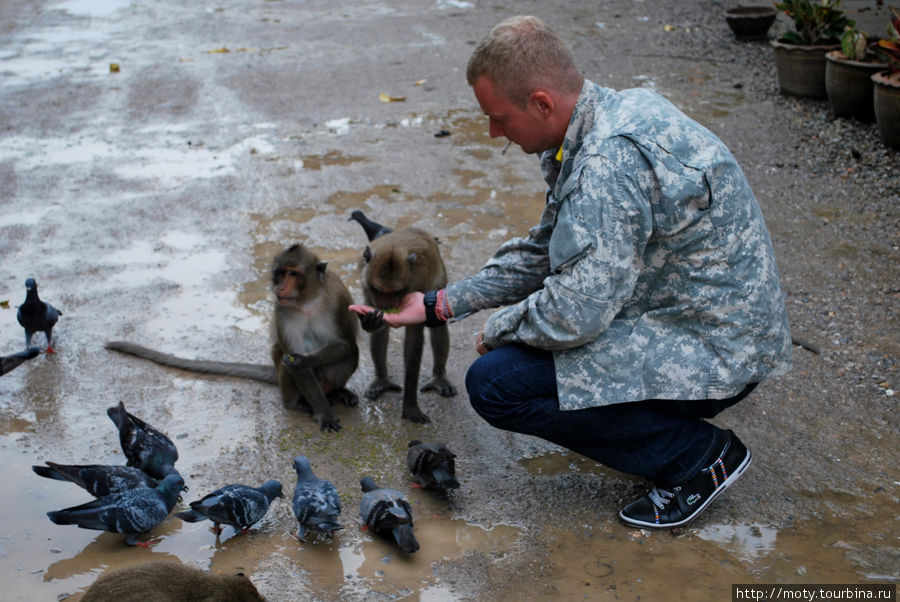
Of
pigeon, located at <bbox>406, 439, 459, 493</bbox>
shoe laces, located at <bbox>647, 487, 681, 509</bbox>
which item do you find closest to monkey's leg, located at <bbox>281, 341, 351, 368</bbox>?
pigeon, located at <bbox>406, 439, 459, 493</bbox>

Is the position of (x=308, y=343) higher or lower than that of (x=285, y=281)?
lower

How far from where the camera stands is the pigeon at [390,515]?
12.0 ft

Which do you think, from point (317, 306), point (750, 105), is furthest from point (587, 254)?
point (750, 105)

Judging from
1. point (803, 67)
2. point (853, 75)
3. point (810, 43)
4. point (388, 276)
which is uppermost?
point (810, 43)

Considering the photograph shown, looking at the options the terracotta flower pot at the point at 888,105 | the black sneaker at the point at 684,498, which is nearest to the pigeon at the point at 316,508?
the black sneaker at the point at 684,498

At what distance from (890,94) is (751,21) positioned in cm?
466

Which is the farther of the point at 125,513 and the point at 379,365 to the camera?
the point at 379,365

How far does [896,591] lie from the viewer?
3.30 metres

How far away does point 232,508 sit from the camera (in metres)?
3.64

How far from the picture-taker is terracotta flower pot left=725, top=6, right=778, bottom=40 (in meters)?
12.0

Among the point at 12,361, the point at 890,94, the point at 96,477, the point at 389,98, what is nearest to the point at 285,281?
the point at 96,477

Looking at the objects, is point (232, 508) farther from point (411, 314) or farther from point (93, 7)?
point (93, 7)

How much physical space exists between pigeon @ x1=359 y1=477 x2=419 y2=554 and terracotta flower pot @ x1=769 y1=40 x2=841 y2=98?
7.76 m

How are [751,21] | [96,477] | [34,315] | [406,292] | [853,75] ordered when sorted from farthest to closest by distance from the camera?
[751,21] → [853,75] → [34,315] → [406,292] → [96,477]
